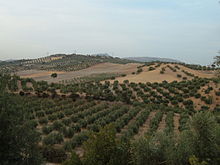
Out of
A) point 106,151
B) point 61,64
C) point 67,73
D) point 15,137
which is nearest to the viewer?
point 15,137

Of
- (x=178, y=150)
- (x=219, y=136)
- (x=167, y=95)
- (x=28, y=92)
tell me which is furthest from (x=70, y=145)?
(x=167, y=95)

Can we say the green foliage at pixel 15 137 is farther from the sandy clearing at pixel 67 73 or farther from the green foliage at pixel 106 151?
the sandy clearing at pixel 67 73

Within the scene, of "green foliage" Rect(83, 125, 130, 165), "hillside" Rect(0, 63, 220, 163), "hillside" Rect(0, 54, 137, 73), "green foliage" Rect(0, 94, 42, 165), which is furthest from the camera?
"hillside" Rect(0, 54, 137, 73)

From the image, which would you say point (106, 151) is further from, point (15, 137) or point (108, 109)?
point (108, 109)

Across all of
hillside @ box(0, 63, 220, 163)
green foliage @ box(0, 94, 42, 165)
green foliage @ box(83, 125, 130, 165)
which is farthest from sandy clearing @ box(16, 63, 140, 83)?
green foliage @ box(83, 125, 130, 165)

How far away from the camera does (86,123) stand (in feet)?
72.3

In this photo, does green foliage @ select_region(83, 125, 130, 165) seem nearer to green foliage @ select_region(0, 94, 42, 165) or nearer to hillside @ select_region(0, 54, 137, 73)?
green foliage @ select_region(0, 94, 42, 165)

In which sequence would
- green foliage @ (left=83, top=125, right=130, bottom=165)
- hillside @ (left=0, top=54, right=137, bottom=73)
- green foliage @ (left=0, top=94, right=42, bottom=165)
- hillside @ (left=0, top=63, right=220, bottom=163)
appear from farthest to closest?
hillside @ (left=0, top=54, right=137, bottom=73)
hillside @ (left=0, top=63, right=220, bottom=163)
green foliage @ (left=83, top=125, right=130, bottom=165)
green foliage @ (left=0, top=94, right=42, bottom=165)

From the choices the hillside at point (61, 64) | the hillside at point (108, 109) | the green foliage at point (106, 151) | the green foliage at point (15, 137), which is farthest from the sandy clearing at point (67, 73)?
the green foliage at point (106, 151)

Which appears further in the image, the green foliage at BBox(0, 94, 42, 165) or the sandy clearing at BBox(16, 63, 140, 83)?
the sandy clearing at BBox(16, 63, 140, 83)

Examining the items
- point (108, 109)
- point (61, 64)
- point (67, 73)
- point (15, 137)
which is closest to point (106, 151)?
point (15, 137)

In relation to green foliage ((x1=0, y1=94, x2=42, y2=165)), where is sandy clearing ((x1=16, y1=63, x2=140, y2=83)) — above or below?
below

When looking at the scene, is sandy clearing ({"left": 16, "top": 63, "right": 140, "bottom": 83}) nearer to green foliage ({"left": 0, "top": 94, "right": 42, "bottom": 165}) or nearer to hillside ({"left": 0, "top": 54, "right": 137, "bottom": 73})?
hillside ({"left": 0, "top": 54, "right": 137, "bottom": 73})

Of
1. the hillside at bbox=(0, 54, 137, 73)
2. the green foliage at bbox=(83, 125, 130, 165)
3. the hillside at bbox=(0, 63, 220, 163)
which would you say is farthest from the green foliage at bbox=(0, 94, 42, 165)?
the hillside at bbox=(0, 54, 137, 73)
